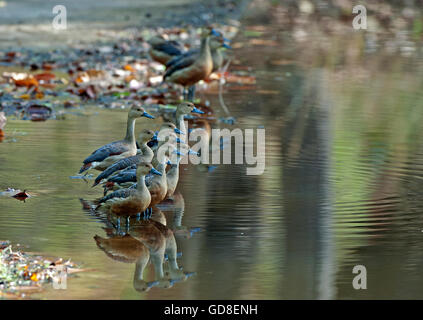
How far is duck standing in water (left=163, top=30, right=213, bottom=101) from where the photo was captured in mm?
14523

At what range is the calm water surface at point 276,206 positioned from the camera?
22.3ft

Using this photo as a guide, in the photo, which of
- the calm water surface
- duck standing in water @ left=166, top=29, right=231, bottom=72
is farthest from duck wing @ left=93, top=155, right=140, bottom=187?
duck standing in water @ left=166, top=29, right=231, bottom=72

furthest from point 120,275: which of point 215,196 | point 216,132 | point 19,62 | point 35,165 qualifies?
point 19,62

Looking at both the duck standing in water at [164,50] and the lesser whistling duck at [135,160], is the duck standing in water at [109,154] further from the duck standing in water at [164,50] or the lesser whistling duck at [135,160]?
the duck standing in water at [164,50]

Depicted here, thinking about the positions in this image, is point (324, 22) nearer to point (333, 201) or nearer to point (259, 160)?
point (259, 160)

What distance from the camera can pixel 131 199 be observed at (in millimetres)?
8164

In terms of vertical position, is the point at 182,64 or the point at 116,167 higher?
the point at 182,64

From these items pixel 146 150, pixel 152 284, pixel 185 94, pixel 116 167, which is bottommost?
pixel 152 284

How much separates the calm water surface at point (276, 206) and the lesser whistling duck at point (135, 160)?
9.1 inches

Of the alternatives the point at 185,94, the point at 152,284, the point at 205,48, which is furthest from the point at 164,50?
the point at 152,284

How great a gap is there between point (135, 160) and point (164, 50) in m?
7.23
